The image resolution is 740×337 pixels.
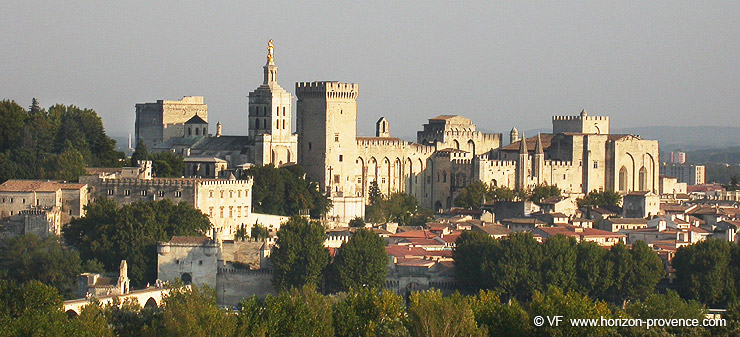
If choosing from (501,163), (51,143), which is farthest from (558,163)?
(51,143)

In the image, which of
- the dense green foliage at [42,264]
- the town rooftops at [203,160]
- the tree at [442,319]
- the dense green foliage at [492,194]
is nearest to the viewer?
the tree at [442,319]

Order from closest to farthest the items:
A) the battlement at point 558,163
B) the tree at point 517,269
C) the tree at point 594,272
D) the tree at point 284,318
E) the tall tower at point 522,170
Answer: the tree at point 284,318
the tree at point 517,269
the tree at point 594,272
the tall tower at point 522,170
the battlement at point 558,163

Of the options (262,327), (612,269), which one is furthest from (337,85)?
(262,327)

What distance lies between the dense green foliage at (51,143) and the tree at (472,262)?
66.6 feet

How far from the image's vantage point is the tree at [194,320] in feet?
192

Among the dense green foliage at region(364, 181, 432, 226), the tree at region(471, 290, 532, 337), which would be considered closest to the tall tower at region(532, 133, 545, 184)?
the dense green foliage at region(364, 181, 432, 226)

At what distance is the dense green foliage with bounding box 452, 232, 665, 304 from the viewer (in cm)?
7494

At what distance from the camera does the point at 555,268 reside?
7556 cm

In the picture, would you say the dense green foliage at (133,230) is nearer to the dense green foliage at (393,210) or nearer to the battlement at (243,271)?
the battlement at (243,271)

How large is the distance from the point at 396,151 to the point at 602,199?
11.8 metres

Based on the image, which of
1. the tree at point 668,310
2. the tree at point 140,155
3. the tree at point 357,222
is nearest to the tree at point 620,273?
the tree at point 668,310

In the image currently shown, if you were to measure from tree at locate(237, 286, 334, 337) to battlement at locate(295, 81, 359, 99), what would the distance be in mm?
39975

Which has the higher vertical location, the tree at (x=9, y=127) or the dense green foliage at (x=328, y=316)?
the tree at (x=9, y=127)

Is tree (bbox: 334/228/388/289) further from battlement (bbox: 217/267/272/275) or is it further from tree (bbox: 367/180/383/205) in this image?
tree (bbox: 367/180/383/205)
